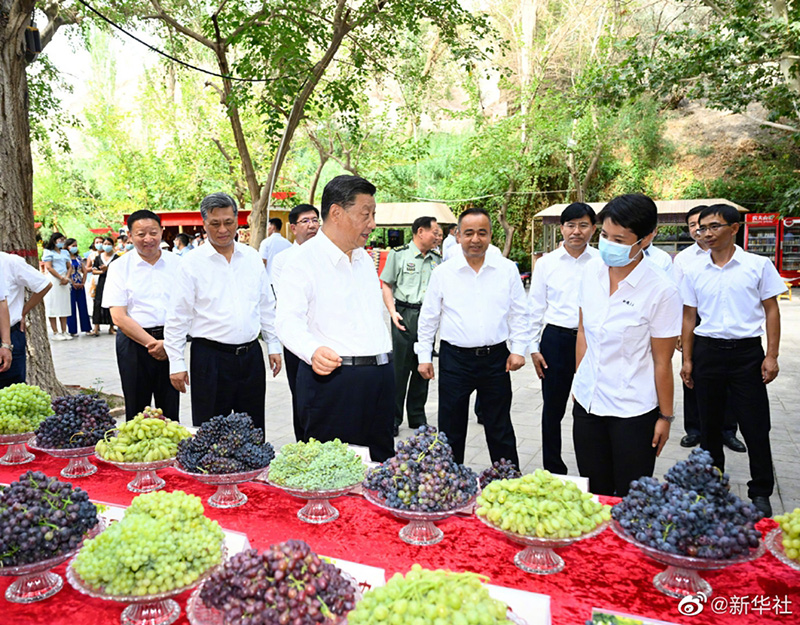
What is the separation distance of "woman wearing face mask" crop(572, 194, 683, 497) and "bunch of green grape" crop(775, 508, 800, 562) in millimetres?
909

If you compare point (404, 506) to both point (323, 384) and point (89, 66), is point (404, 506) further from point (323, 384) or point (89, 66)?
point (89, 66)

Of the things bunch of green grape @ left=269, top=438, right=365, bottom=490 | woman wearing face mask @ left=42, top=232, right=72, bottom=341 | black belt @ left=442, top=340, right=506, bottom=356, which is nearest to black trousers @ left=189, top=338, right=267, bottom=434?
black belt @ left=442, top=340, right=506, bottom=356

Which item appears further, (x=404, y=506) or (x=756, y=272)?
(x=756, y=272)

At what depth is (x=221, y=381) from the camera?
3203 mm

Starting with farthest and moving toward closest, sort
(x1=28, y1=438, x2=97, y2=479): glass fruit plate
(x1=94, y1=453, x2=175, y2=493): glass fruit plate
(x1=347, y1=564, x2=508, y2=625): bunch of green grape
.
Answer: (x1=28, y1=438, x2=97, y2=479): glass fruit plate < (x1=94, y1=453, x2=175, y2=493): glass fruit plate < (x1=347, y1=564, x2=508, y2=625): bunch of green grape

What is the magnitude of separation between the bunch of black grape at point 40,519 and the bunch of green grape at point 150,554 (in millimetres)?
93

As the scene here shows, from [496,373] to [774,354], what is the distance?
157 centimetres

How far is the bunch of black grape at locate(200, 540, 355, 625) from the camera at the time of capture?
1077 mm

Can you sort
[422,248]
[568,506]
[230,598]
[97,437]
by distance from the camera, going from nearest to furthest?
[230,598]
[568,506]
[97,437]
[422,248]

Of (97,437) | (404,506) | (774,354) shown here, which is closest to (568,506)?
(404,506)

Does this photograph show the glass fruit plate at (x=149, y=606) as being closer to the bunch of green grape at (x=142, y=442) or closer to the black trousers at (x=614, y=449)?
the bunch of green grape at (x=142, y=442)

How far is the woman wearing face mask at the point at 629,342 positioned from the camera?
234cm

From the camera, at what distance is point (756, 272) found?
3.52m

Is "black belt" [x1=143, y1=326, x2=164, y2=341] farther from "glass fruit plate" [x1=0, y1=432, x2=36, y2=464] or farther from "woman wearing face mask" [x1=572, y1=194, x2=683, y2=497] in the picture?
"woman wearing face mask" [x1=572, y1=194, x2=683, y2=497]
